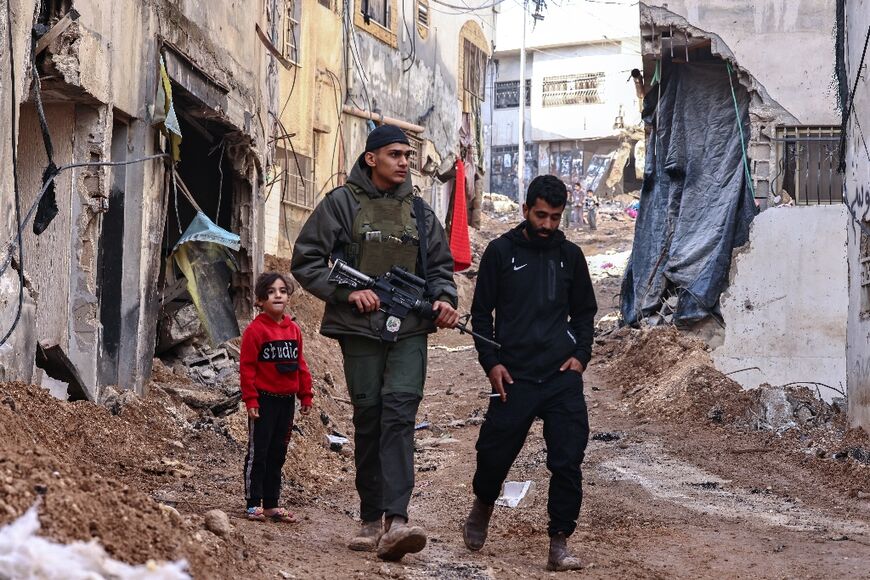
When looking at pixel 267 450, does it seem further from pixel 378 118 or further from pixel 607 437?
pixel 378 118

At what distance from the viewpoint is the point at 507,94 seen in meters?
50.2

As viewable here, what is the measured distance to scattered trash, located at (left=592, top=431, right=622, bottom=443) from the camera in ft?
38.3

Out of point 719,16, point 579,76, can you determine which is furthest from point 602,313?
point 579,76

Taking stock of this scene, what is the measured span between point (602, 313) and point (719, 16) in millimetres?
10437

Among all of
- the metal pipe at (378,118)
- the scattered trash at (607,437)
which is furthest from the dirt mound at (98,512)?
the metal pipe at (378,118)

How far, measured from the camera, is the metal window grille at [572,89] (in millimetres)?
48062

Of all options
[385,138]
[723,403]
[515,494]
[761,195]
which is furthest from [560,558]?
[761,195]

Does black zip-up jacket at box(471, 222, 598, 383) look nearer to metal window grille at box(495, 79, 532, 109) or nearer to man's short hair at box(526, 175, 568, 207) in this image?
man's short hair at box(526, 175, 568, 207)

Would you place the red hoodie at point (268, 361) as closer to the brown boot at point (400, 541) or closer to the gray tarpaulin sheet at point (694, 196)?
the brown boot at point (400, 541)

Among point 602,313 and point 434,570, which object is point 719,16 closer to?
point 602,313

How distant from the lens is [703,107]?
56.4ft

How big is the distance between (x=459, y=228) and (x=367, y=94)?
14.0ft

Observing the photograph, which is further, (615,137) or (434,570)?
(615,137)

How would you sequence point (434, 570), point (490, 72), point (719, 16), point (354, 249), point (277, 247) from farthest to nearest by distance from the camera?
point (490, 72) < point (277, 247) < point (719, 16) < point (354, 249) < point (434, 570)
